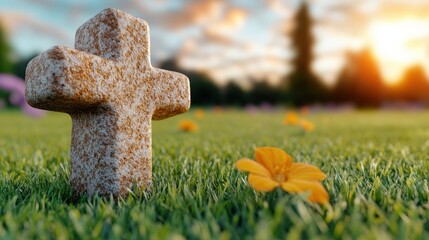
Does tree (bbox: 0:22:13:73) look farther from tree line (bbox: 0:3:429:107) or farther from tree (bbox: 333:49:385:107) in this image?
tree (bbox: 333:49:385:107)

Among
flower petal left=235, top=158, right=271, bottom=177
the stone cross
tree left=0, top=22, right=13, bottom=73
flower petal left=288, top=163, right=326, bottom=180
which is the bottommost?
flower petal left=288, top=163, right=326, bottom=180

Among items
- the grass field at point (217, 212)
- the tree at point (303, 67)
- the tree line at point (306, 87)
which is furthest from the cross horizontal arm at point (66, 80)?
the tree at point (303, 67)

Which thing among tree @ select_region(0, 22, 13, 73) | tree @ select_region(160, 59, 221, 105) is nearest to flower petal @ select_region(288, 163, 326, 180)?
tree @ select_region(160, 59, 221, 105)

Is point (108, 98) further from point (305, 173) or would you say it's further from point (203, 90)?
point (203, 90)

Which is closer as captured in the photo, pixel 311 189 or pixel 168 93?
pixel 311 189

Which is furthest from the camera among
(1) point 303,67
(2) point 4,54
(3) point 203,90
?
(2) point 4,54

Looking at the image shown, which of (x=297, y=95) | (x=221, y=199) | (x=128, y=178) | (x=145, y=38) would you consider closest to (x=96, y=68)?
(x=145, y=38)

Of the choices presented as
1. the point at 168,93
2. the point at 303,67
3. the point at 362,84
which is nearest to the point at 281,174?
the point at 168,93
